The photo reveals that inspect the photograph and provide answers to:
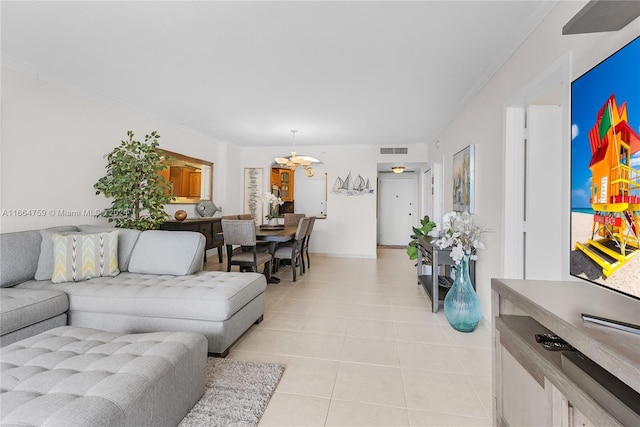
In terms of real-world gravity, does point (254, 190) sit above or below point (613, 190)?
above

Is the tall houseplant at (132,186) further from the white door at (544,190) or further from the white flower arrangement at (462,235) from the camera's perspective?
the white door at (544,190)

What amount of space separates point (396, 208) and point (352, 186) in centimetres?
239

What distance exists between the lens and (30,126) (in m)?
2.76

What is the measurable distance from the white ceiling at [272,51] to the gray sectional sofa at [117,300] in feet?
5.42

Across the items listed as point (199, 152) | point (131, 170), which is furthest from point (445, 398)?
point (199, 152)

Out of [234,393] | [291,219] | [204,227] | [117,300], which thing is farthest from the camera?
[291,219]

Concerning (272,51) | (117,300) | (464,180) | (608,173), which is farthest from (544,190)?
(117,300)

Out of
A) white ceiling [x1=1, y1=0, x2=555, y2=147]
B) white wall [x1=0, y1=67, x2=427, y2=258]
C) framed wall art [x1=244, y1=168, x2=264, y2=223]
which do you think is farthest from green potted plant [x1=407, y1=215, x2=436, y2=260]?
white wall [x1=0, y1=67, x2=427, y2=258]

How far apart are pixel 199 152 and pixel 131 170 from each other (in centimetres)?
222

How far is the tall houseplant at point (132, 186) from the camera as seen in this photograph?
327 centimetres

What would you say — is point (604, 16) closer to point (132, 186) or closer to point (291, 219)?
point (132, 186)

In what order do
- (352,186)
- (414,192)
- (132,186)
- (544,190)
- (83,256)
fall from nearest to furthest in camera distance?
1. (544,190)
2. (83,256)
3. (132,186)
4. (352,186)
5. (414,192)

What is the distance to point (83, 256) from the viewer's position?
238 centimetres

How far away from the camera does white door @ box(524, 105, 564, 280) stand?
2221 millimetres
